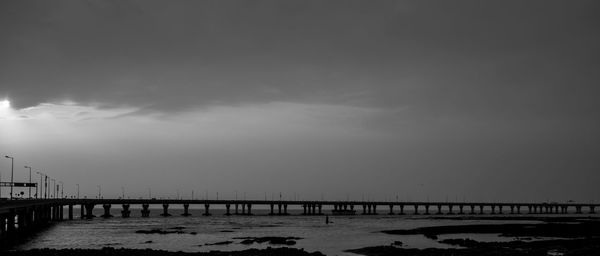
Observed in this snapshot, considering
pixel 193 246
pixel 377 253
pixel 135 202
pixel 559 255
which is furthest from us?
pixel 135 202

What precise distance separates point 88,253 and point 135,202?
151 meters

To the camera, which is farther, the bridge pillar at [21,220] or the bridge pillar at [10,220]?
the bridge pillar at [21,220]

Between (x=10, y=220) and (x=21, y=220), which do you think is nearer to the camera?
(x=10, y=220)

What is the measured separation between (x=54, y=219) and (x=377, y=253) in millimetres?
105470

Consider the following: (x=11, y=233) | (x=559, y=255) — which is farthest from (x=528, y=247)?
(x=11, y=233)

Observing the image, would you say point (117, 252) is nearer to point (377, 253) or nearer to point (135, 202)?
point (377, 253)

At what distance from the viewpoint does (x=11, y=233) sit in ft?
249

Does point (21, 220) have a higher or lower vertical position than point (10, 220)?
lower

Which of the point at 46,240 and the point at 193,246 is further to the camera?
the point at 46,240

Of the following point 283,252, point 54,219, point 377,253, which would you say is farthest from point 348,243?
point 54,219

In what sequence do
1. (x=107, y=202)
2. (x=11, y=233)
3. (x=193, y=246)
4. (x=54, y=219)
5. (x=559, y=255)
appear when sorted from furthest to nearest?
(x=107, y=202), (x=54, y=219), (x=11, y=233), (x=193, y=246), (x=559, y=255)

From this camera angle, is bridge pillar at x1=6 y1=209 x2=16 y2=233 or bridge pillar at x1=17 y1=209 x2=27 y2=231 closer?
bridge pillar at x1=6 y1=209 x2=16 y2=233

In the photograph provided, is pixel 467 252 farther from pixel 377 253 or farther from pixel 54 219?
pixel 54 219

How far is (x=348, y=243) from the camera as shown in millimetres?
68062
